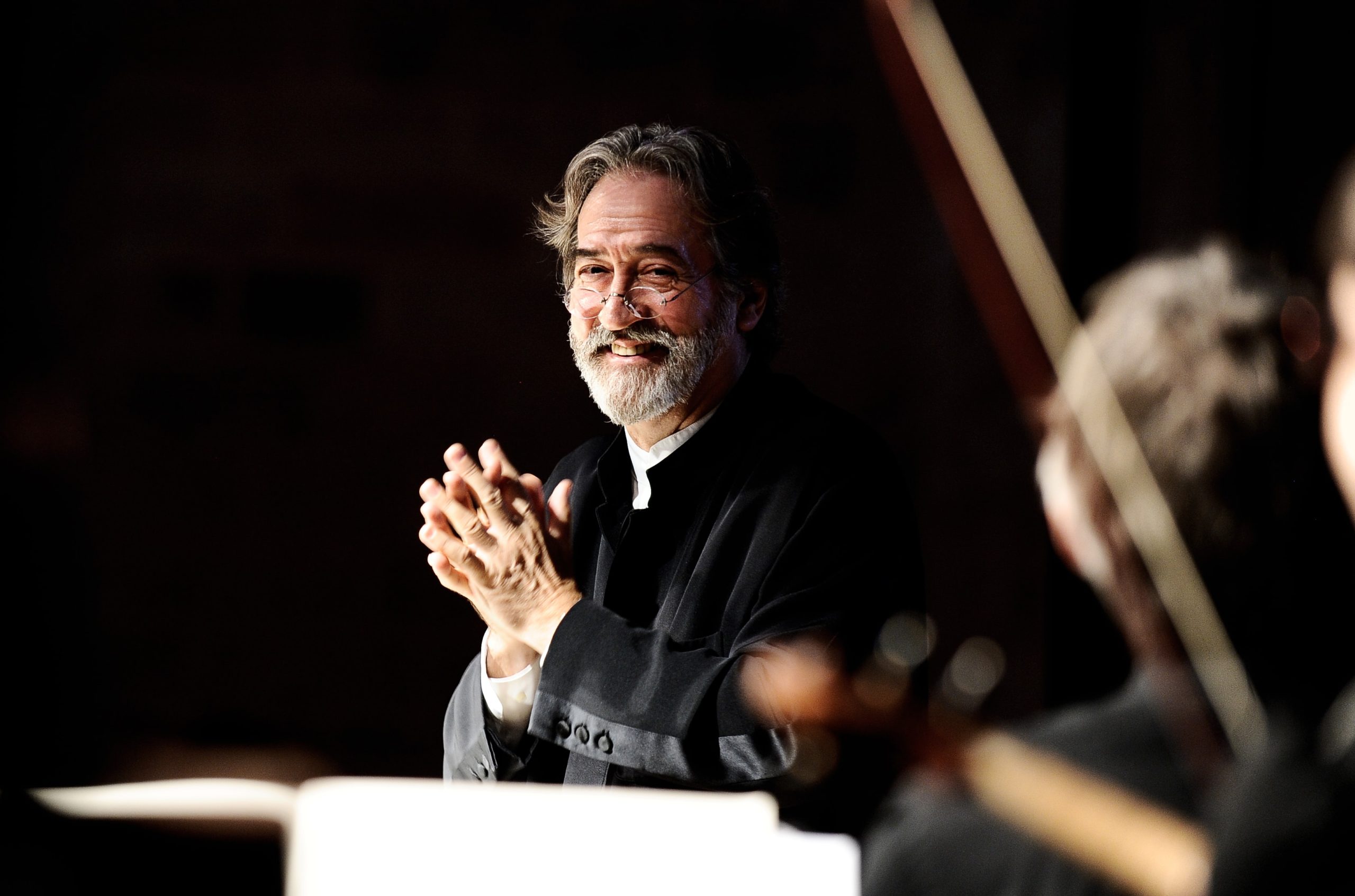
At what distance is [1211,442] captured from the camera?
0.83m

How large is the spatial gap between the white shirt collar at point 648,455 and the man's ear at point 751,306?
14cm

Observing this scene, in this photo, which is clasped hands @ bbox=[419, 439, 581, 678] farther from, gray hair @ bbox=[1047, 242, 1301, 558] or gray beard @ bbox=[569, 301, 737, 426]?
gray hair @ bbox=[1047, 242, 1301, 558]

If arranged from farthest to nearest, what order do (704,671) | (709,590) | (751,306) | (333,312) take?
(333,312), (751,306), (709,590), (704,671)

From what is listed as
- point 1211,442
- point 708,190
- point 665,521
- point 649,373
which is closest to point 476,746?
point 665,521

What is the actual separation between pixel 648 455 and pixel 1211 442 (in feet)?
3.34

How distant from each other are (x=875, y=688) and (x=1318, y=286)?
20.9 inches

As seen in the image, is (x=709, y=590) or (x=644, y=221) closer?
(x=709, y=590)

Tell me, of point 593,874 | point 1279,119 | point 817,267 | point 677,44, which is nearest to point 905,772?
point 593,874

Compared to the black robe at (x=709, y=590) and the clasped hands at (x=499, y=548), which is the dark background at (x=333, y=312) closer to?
the black robe at (x=709, y=590)

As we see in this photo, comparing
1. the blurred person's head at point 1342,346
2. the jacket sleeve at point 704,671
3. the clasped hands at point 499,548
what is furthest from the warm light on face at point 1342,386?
the clasped hands at point 499,548

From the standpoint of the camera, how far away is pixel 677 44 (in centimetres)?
257

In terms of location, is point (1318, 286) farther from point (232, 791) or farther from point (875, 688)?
point (232, 791)

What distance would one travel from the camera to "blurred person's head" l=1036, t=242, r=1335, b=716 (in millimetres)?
833

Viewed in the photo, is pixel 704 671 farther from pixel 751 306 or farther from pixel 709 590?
pixel 751 306
